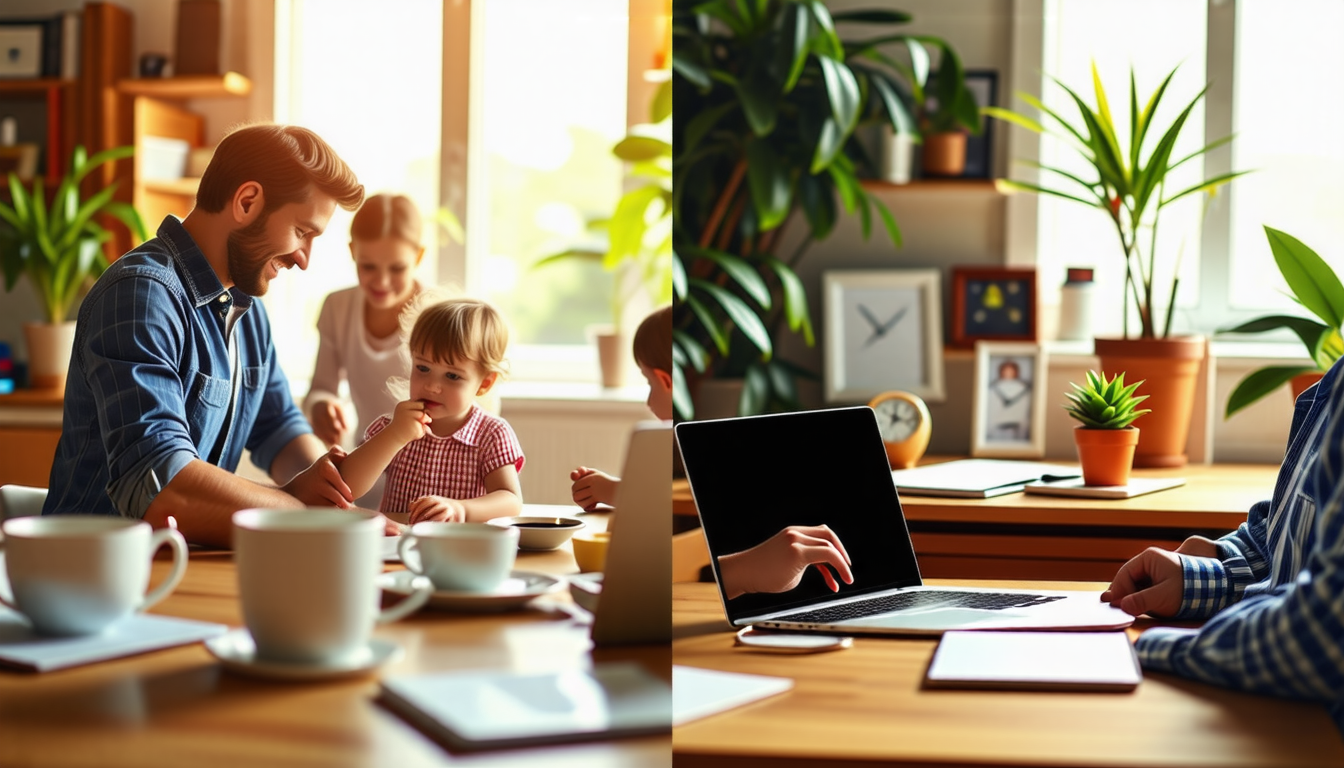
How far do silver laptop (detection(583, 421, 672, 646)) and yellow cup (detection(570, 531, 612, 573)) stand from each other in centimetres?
2

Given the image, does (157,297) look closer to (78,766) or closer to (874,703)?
(78,766)

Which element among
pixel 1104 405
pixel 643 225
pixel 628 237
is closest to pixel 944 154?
pixel 1104 405

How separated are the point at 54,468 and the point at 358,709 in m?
0.36

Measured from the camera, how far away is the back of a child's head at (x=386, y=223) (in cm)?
85

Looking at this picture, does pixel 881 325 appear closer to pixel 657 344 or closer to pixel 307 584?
pixel 657 344

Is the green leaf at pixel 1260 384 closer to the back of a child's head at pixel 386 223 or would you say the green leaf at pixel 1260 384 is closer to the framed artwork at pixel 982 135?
the framed artwork at pixel 982 135

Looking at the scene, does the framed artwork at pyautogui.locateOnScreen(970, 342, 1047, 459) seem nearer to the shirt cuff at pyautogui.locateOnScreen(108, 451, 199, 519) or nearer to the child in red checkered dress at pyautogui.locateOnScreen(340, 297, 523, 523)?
the child in red checkered dress at pyautogui.locateOnScreen(340, 297, 523, 523)

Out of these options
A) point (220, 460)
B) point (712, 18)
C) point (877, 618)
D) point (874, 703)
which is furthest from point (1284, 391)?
point (220, 460)

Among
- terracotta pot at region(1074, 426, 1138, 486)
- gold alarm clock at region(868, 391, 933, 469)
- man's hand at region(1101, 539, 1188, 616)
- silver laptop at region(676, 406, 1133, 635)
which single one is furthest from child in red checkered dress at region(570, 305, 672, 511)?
Result: gold alarm clock at region(868, 391, 933, 469)

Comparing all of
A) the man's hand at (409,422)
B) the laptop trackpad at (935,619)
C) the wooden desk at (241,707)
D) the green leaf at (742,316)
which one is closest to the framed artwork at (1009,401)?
the green leaf at (742,316)

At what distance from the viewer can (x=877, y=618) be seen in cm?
92

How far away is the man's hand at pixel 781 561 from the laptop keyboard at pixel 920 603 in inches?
1.1

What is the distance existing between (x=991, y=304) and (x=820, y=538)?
147cm

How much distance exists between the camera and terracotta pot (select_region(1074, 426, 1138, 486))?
69.8 inches
